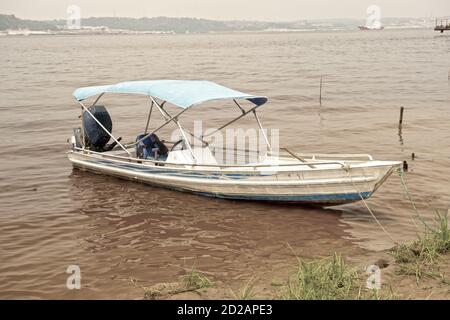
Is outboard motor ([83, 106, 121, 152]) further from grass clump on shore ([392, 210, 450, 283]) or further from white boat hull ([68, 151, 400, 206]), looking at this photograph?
grass clump on shore ([392, 210, 450, 283])

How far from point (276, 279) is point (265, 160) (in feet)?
15.7

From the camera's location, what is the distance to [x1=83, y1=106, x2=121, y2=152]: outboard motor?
1425 centimetres

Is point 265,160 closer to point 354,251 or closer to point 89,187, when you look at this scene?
point 354,251

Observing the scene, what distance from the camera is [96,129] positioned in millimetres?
14258

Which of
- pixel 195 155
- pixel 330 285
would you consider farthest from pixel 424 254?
pixel 195 155

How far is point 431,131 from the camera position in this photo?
19.4 m

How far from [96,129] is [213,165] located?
4.93 meters

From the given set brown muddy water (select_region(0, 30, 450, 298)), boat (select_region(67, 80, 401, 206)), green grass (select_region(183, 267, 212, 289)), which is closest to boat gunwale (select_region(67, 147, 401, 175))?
boat (select_region(67, 80, 401, 206))

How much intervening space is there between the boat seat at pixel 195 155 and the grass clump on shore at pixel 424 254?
569cm

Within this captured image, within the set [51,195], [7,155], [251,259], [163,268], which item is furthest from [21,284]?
[7,155]

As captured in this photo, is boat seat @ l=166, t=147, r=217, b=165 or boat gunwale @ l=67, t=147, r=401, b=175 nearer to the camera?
boat gunwale @ l=67, t=147, r=401, b=175

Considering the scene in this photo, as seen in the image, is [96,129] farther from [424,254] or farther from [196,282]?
[424,254]

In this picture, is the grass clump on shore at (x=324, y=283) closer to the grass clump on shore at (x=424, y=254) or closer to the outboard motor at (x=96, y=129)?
the grass clump on shore at (x=424, y=254)

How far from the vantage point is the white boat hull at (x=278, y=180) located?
9688 mm
